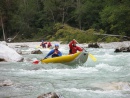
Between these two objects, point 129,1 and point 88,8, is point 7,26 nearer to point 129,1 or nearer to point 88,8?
point 88,8

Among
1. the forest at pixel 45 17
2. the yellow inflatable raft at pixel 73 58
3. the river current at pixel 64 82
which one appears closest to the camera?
the river current at pixel 64 82

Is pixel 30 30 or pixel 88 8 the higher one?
pixel 88 8

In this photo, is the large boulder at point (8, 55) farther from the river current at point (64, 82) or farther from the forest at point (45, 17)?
the forest at point (45, 17)

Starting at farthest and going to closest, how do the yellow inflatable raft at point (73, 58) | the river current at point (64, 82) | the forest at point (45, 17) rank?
the forest at point (45, 17) < the yellow inflatable raft at point (73, 58) < the river current at point (64, 82)

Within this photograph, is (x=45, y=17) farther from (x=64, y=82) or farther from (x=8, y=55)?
(x=64, y=82)

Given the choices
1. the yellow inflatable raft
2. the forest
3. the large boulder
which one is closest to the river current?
the yellow inflatable raft

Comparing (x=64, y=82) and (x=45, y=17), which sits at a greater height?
(x=45, y=17)

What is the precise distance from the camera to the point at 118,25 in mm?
26031

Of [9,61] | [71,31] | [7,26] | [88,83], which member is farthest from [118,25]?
[7,26]

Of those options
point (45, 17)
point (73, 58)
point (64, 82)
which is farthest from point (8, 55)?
point (45, 17)

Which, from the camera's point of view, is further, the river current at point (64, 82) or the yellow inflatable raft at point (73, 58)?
the yellow inflatable raft at point (73, 58)

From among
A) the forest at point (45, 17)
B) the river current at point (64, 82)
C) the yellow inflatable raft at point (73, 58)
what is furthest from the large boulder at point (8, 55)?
the forest at point (45, 17)

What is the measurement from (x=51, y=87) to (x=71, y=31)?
17261 mm

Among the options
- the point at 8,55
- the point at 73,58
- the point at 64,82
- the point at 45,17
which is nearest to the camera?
the point at 64,82
